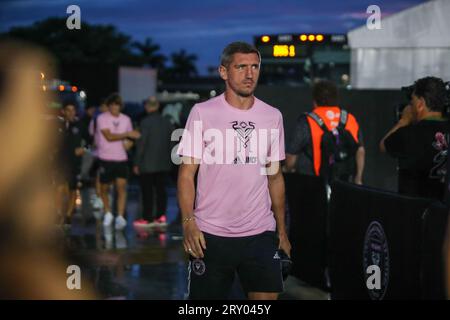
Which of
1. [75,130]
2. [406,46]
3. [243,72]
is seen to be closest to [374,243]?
[243,72]

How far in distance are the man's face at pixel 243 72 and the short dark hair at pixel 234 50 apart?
0.07 feet

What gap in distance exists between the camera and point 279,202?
5.54 metres

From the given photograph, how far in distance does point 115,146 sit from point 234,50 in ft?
28.6

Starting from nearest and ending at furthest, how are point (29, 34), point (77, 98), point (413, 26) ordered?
point (413, 26), point (77, 98), point (29, 34)

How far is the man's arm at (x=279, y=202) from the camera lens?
18.1 feet

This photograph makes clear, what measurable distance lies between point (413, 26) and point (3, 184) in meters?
9.15

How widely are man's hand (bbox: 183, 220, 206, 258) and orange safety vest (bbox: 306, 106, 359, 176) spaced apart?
3868mm

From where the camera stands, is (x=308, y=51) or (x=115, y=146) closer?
(x=115, y=146)

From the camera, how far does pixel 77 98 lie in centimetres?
3781

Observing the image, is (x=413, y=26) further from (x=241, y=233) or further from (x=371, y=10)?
(x=241, y=233)

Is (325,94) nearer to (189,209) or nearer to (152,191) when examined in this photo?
(189,209)

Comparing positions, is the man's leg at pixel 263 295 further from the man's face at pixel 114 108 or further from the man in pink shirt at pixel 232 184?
the man's face at pixel 114 108
